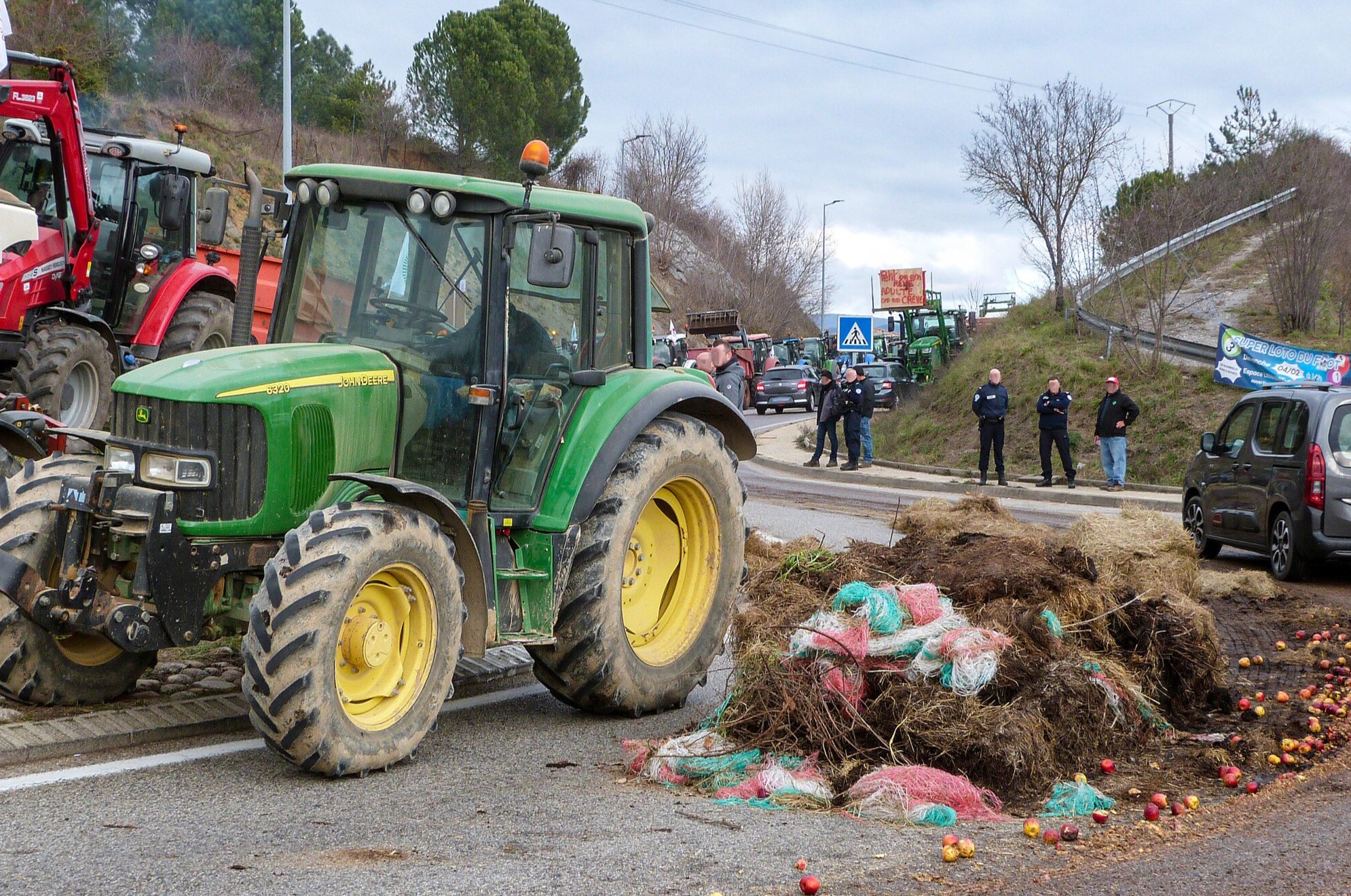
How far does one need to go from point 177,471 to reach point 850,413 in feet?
70.1

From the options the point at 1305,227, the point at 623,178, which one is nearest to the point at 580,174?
the point at 623,178

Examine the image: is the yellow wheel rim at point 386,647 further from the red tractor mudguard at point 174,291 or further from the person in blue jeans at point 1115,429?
the person in blue jeans at point 1115,429

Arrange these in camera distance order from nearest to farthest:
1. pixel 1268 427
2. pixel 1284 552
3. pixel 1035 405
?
pixel 1284 552, pixel 1268 427, pixel 1035 405

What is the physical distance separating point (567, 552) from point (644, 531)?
1082mm

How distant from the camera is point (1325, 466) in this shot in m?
12.0

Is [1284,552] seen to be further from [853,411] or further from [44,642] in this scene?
[853,411]

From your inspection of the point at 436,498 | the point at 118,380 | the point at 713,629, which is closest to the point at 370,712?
the point at 436,498

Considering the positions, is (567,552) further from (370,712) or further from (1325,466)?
(1325,466)

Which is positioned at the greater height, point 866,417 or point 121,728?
point 866,417

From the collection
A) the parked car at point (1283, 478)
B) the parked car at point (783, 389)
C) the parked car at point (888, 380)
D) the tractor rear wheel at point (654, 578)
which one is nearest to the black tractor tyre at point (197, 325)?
the tractor rear wheel at point (654, 578)

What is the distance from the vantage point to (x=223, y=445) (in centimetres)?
577

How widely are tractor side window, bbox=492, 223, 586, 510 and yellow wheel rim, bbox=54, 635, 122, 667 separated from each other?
1960 mm

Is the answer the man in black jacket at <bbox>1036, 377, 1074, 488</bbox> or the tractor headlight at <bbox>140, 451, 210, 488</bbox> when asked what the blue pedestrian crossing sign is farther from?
the tractor headlight at <bbox>140, 451, 210, 488</bbox>

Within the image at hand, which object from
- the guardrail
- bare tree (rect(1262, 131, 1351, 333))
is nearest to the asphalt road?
the guardrail
